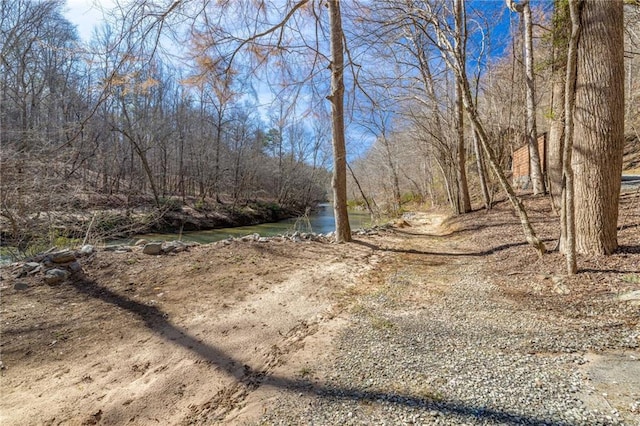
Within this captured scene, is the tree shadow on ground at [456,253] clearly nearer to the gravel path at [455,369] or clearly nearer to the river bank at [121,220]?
the gravel path at [455,369]

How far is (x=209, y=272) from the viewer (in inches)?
156

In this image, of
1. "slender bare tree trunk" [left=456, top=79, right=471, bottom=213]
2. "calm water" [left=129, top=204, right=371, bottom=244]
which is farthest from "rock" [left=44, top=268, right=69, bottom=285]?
"slender bare tree trunk" [left=456, top=79, right=471, bottom=213]

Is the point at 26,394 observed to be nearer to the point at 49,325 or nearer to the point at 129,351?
the point at 129,351

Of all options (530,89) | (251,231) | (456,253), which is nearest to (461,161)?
(530,89)

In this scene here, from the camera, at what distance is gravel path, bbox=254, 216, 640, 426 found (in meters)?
1.41

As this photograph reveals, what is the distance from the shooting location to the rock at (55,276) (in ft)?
11.2

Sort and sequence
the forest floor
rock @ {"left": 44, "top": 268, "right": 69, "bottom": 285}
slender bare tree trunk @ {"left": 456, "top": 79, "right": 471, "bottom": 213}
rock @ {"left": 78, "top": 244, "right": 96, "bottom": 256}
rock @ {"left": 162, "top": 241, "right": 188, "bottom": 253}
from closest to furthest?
1. the forest floor
2. rock @ {"left": 44, "top": 268, "right": 69, "bottom": 285}
3. rock @ {"left": 78, "top": 244, "right": 96, "bottom": 256}
4. rock @ {"left": 162, "top": 241, "right": 188, "bottom": 253}
5. slender bare tree trunk @ {"left": 456, "top": 79, "right": 471, "bottom": 213}

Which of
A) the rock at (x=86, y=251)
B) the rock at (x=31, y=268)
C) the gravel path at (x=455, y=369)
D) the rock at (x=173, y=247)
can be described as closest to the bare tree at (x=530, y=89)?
the gravel path at (x=455, y=369)

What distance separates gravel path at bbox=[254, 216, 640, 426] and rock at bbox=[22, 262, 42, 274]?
3763 mm

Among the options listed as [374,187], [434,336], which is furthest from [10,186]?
[374,187]

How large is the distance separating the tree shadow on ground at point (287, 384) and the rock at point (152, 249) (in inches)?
60.9

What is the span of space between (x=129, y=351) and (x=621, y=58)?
537 cm

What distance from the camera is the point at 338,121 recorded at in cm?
604

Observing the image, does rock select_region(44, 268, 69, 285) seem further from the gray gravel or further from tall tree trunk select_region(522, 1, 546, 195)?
tall tree trunk select_region(522, 1, 546, 195)
